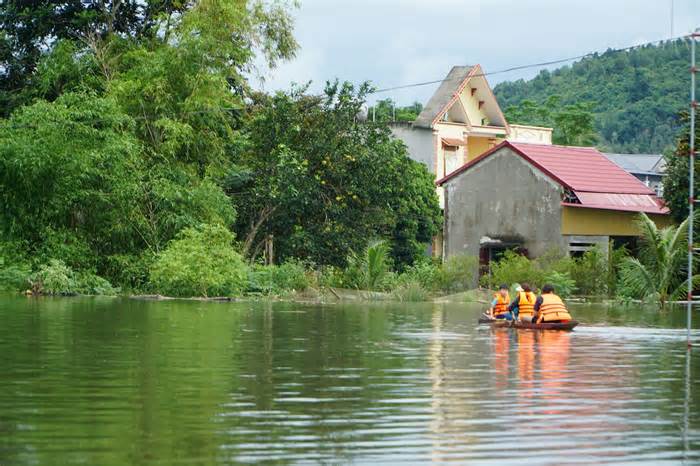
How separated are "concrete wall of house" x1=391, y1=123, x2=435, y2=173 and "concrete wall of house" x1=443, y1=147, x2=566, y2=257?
14340 mm

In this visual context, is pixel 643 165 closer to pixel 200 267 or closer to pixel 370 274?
pixel 370 274

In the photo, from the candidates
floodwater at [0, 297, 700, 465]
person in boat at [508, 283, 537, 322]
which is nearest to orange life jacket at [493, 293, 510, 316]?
person in boat at [508, 283, 537, 322]

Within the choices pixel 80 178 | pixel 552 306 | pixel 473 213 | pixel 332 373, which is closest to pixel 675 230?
pixel 473 213

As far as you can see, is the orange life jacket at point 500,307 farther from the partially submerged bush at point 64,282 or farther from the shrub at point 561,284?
the partially submerged bush at point 64,282

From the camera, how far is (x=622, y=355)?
2222 cm

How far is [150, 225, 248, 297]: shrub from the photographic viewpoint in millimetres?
40594

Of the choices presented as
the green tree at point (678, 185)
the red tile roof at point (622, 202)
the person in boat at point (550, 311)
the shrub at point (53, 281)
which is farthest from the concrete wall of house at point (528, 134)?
the person in boat at point (550, 311)

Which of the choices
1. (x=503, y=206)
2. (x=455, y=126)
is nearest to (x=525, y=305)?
(x=503, y=206)

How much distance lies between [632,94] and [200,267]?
291 feet

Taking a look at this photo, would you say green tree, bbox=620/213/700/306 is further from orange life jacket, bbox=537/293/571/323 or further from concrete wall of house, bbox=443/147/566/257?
orange life jacket, bbox=537/293/571/323

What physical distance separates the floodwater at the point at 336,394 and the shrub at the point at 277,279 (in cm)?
1419

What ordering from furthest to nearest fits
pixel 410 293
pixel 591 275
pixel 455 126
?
1. pixel 455 126
2. pixel 591 275
3. pixel 410 293

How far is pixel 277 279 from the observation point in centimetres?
4409

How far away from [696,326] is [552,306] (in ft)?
19.1
